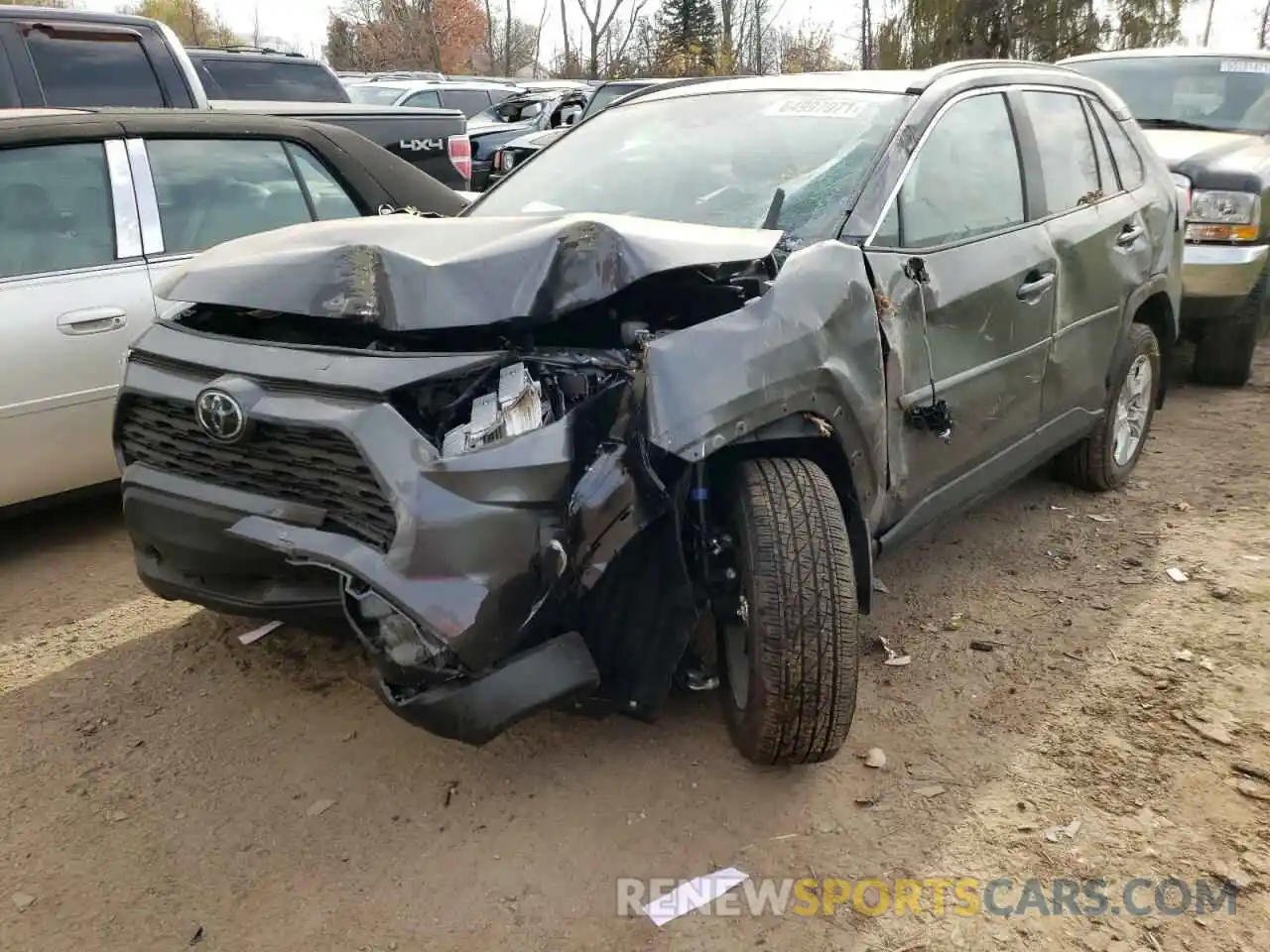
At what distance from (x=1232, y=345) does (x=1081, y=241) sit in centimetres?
315

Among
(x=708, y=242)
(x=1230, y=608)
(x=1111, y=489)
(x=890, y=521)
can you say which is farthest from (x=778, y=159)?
(x=1111, y=489)

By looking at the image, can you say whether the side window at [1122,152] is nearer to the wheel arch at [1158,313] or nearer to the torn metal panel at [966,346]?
the wheel arch at [1158,313]

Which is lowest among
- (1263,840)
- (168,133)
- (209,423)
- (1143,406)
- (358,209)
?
(1263,840)

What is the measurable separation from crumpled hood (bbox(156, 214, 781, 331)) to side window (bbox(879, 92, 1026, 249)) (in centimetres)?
67

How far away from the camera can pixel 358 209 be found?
16.3 feet

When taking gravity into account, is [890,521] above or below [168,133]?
below

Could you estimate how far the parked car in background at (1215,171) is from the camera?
19.8 ft

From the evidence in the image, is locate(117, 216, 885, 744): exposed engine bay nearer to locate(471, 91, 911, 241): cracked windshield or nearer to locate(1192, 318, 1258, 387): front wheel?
locate(471, 91, 911, 241): cracked windshield

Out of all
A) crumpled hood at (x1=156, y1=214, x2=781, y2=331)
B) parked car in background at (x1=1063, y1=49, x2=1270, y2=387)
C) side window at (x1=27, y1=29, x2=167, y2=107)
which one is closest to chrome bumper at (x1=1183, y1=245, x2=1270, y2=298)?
parked car in background at (x1=1063, y1=49, x2=1270, y2=387)

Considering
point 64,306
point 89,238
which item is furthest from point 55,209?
point 64,306

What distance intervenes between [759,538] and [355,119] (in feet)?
17.5

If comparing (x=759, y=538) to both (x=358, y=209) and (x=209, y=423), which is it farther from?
(x=358, y=209)

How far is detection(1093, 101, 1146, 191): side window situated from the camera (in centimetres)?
444

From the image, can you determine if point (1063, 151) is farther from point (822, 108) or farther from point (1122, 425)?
point (1122, 425)
